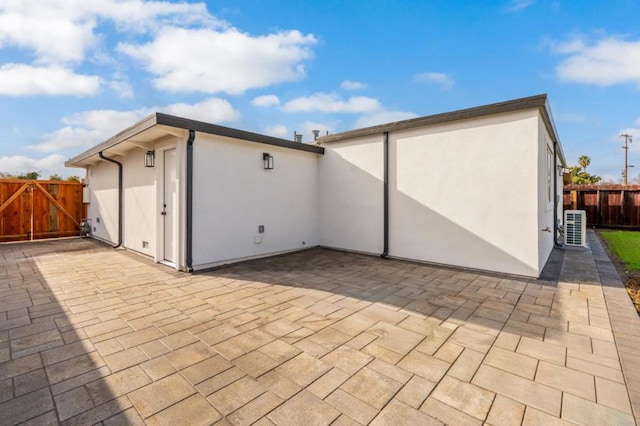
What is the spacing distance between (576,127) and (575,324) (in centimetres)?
1082

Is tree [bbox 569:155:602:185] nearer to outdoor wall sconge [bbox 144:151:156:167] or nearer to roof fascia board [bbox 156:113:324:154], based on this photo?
roof fascia board [bbox 156:113:324:154]

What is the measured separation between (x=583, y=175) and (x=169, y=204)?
31.7 meters

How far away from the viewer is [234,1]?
5.86 meters

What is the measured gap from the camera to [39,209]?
8.69 meters

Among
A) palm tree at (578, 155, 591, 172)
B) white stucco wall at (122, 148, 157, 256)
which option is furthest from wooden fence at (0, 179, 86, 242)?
palm tree at (578, 155, 591, 172)

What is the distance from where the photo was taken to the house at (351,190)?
15.5 ft

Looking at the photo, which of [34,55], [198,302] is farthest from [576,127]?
[34,55]

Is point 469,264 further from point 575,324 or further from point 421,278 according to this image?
point 575,324

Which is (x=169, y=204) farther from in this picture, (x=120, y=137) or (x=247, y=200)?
(x=120, y=137)

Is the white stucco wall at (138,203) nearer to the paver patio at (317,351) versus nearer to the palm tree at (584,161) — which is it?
the paver patio at (317,351)

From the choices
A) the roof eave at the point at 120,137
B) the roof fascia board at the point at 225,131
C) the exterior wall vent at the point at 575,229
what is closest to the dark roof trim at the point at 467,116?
the roof fascia board at the point at 225,131

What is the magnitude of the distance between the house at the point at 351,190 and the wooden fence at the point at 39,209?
10.6ft

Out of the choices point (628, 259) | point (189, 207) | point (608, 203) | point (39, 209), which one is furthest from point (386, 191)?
point (608, 203)

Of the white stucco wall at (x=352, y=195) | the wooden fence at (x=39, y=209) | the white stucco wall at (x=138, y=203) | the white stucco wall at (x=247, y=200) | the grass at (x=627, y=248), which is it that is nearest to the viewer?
the white stucco wall at (x=247, y=200)
